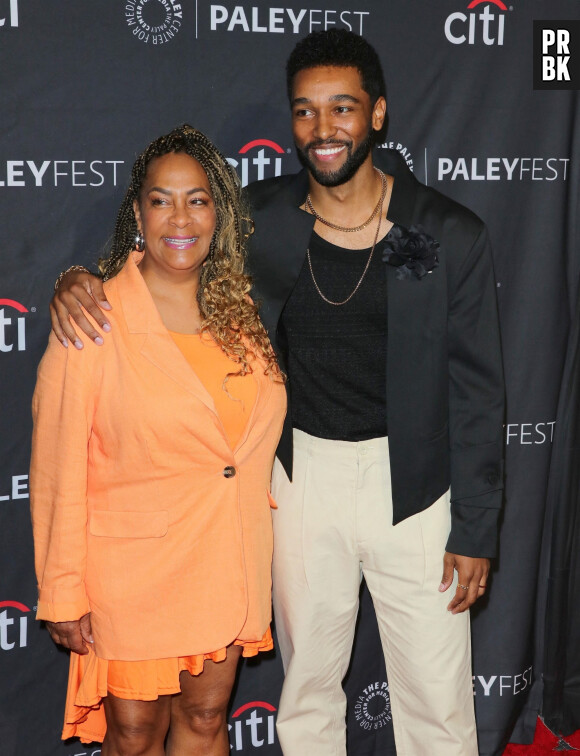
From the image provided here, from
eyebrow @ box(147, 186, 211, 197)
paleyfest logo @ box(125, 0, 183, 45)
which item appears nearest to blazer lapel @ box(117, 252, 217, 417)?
eyebrow @ box(147, 186, 211, 197)

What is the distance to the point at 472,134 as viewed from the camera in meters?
3.12

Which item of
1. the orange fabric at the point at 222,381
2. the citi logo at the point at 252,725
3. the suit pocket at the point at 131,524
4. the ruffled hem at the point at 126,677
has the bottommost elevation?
the citi logo at the point at 252,725

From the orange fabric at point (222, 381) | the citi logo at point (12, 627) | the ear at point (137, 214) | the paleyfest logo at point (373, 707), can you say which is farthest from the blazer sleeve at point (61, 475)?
the paleyfest logo at point (373, 707)

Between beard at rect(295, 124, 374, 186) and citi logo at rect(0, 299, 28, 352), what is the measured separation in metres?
1.00

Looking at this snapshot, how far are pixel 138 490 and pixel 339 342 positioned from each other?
674 mm

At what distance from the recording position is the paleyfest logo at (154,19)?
2777 mm

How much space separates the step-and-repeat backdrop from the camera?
2771 millimetres

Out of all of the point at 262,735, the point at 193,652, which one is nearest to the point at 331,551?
the point at 193,652

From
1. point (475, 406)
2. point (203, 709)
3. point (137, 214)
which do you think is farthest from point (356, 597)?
point (137, 214)

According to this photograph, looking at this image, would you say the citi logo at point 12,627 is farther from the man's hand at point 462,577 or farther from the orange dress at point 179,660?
the man's hand at point 462,577

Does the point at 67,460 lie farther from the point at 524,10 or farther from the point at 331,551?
the point at 524,10

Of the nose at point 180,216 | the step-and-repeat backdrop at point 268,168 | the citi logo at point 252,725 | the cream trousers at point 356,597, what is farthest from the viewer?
the citi logo at point 252,725

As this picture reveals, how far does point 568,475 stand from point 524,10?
5.28ft

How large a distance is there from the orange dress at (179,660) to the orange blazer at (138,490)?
0.04m
